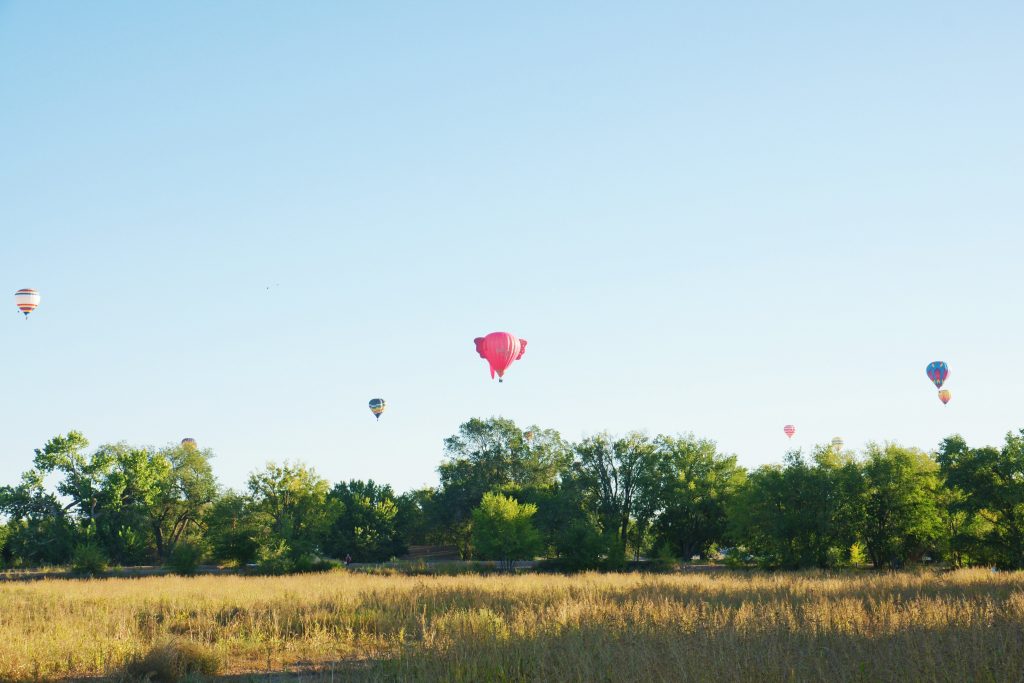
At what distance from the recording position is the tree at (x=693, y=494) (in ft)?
248

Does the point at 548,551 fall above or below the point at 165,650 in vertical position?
below

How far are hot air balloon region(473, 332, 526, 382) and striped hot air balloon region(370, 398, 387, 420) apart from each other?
36.1 metres

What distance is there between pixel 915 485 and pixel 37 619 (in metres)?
44.8

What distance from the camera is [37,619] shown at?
22.3 metres

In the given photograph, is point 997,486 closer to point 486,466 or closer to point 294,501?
point 294,501

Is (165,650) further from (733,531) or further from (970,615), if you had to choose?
(733,531)

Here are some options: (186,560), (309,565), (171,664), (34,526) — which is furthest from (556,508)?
(171,664)

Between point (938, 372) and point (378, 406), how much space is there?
54.9m

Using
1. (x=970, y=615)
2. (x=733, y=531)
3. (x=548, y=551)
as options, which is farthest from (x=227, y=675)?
(x=548, y=551)

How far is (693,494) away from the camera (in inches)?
2997

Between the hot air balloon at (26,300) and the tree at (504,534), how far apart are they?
39707 millimetres

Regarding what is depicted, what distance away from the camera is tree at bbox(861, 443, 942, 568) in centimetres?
4588

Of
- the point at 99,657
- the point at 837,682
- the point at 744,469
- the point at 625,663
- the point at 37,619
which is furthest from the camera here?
the point at 744,469

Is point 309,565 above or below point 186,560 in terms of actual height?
below
